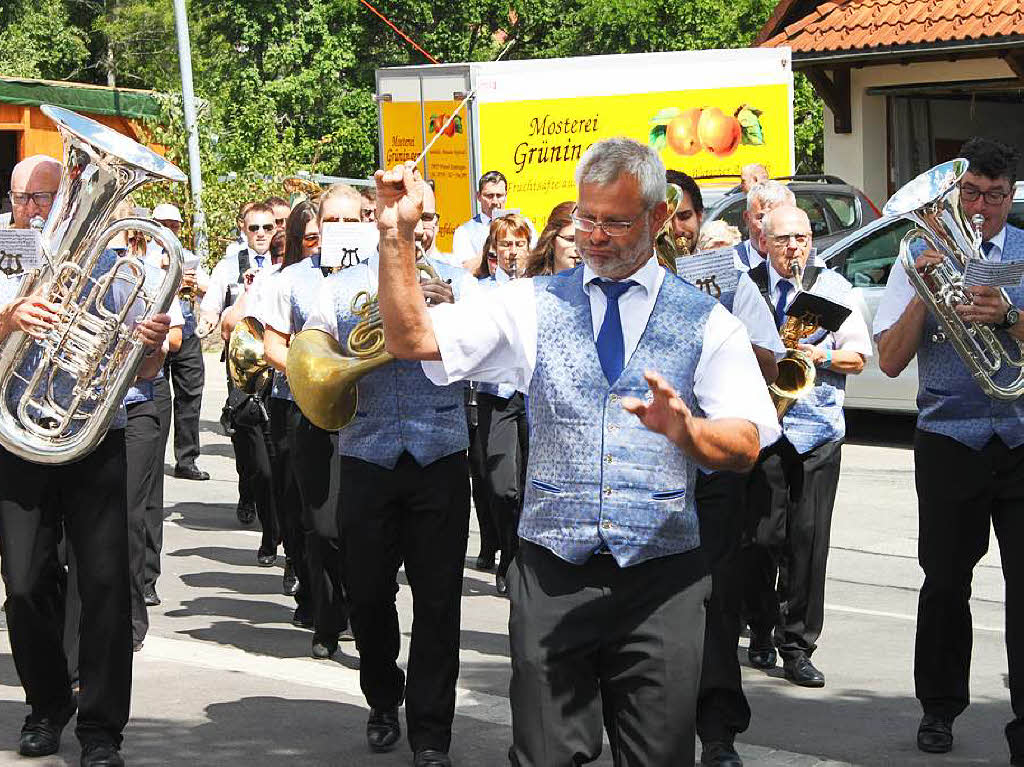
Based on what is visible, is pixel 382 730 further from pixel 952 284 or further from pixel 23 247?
pixel 952 284

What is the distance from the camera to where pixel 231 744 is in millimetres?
5895

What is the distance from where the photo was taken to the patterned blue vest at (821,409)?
264 inches

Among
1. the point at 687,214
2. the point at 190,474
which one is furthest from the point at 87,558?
the point at 190,474

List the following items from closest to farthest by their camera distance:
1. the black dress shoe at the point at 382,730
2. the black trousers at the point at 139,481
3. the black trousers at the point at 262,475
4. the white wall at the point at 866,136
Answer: the black dress shoe at the point at 382,730 < the black trousers at the point at 139,481 < the black trousers at the point at 262,475 < the white wall at the point at 866,136

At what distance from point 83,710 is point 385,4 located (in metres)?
39.3

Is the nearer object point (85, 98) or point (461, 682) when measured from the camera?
point (461, 682)

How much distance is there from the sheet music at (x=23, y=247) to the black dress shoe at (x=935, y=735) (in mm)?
3308

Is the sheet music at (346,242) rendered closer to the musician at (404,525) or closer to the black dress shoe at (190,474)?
the musician at (404,525)

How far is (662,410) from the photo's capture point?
140 inches

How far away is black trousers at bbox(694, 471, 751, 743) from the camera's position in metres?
5.63

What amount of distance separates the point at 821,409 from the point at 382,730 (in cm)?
215

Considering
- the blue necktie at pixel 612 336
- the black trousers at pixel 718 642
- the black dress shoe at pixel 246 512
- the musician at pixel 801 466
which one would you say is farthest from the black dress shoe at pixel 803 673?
the black dress shoe at pixel 246 512

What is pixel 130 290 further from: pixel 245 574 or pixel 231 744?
pixel 245 574

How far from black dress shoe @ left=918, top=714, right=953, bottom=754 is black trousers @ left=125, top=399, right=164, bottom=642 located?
3.09m
